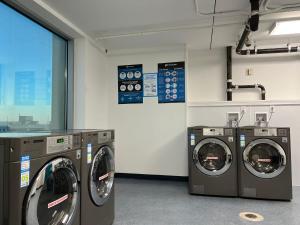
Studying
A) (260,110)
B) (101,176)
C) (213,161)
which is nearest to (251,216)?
(213,161)

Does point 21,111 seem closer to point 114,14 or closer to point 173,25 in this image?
point 114,14

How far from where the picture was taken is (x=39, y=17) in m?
2.69

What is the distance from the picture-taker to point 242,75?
3953 millimetres

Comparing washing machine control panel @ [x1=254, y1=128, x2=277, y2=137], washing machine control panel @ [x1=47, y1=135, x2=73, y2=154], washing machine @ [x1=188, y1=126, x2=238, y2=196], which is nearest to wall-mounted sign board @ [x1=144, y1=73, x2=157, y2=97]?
washing machine @ [x1=188, y1=126, x2=238, y2=196]

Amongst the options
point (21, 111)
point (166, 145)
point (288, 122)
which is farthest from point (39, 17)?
point (288, 122)

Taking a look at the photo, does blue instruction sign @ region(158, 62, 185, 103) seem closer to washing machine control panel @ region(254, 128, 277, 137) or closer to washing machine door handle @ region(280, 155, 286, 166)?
washing machine control panel @ region(254, 128, 277, 137)

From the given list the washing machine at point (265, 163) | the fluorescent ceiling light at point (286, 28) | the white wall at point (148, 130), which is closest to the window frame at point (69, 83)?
the white wall at point (148, 130)

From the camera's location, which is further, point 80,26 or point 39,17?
point 80,26

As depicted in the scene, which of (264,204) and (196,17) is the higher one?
(196,17)

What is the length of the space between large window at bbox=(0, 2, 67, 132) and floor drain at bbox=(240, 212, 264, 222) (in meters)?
2.54

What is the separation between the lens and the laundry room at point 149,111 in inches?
66.5

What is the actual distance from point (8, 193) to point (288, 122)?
3.79 metres

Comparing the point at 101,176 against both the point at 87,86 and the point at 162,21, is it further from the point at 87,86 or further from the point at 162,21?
the point at 162,21

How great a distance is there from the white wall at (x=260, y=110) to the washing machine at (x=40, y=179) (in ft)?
8.36
